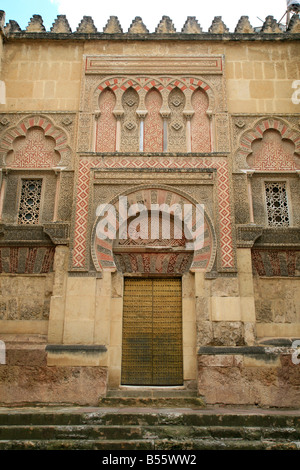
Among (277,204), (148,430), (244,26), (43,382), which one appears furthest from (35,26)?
(148,430)

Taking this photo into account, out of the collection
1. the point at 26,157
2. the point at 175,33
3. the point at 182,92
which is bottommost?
the point at 26,157

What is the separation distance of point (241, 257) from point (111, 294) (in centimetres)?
207

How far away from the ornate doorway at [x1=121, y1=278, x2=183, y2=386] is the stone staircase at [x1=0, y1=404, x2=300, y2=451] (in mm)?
1036

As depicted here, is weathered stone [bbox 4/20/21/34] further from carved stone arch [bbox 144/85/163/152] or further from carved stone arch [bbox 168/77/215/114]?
carved stone arch [bbox 168/77/215/114]

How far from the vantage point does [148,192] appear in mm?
6535

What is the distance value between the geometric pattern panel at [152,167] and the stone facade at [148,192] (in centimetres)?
2

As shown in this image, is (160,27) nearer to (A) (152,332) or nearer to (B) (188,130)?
(B) (188,130)

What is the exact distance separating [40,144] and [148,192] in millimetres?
2102

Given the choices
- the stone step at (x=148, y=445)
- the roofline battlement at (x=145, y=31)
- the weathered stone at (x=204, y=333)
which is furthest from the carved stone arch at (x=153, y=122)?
the stone step at (x=148, y=445)

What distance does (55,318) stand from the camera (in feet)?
19.4

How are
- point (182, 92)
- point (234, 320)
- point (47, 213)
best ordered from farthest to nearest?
point (182, 92) < point (47, 213) < point (234, 320)

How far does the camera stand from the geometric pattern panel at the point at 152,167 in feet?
20.4

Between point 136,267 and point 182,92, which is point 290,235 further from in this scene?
point 182,92

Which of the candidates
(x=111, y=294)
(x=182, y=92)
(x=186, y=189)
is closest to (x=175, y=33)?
(x=182, y=92)
